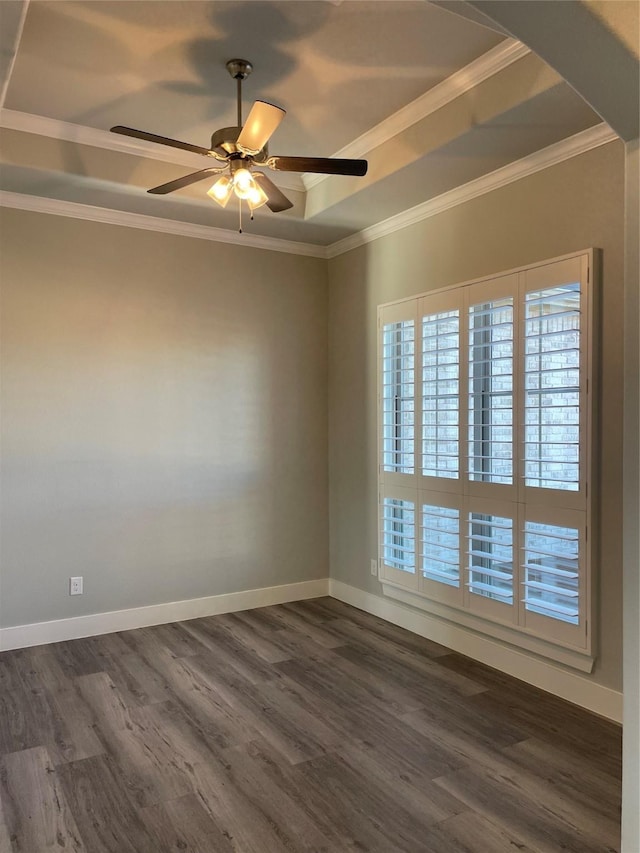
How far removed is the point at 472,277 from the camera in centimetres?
359

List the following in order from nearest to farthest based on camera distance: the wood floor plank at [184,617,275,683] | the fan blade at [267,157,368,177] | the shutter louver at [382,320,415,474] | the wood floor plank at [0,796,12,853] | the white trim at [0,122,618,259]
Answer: the wood floor plank at [0,796,12,853]
the fan blade at [267,157,368,177]
the white trim at [0,122,618,259]
the wood floor plank at [184,617,275,683]
the shutter louver at [382,320,415,474]

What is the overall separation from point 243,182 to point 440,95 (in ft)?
3.53

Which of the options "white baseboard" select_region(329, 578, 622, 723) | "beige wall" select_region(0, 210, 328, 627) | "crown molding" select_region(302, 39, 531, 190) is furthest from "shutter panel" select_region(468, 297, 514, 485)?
"beige wall" select_region(0, 210, 328, 627)

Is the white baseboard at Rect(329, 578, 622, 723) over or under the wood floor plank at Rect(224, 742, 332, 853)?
Answer: over

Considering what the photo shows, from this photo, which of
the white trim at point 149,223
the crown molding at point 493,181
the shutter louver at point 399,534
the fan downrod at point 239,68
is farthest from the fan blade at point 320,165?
the shutter louver at point 399,534

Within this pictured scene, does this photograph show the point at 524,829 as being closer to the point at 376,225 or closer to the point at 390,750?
the point at 390,750

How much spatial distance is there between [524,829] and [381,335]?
2.97 metres

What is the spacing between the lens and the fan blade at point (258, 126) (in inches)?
93.8

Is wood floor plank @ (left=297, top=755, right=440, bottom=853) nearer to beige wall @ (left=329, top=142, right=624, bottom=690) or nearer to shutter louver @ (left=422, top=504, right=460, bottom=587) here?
beige wall @ (left=329, top=142, right=624, bottom=690)

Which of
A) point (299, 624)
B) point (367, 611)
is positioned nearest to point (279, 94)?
point (299, 624)

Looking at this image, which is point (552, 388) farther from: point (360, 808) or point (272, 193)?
point (360, 808)

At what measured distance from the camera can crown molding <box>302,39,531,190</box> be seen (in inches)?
105

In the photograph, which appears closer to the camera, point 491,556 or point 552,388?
point 552,388

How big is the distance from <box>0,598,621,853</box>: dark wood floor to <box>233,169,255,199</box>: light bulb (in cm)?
242
